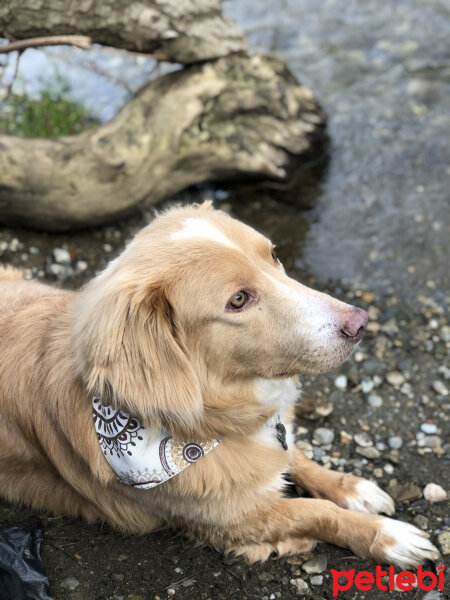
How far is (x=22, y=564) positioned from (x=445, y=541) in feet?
6.48

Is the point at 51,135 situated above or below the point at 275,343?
below

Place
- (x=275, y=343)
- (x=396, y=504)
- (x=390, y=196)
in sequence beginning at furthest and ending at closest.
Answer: (x=390, y=196) < (x=396, y=504) < (x=275, y=343)

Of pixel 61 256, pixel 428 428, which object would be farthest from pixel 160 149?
pixel 428 428

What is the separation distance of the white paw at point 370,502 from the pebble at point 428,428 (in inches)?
22.7

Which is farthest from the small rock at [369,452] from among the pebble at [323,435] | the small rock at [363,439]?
the pebble at [323,435]

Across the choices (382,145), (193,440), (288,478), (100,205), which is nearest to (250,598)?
(288,478)

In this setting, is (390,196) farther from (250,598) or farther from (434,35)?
(250,598)

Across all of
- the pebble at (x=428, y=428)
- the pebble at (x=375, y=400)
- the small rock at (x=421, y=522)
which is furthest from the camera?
the pebble at (x=375, y=400)

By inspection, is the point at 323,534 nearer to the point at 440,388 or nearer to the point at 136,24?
the point at 440,388

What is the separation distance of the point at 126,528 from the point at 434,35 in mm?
5872

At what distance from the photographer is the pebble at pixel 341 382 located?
4008 millimetres

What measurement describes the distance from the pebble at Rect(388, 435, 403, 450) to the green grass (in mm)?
3881

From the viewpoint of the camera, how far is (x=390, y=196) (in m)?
5.39

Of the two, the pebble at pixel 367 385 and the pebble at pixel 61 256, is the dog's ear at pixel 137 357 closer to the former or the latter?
the pebble at pixel 367 385
